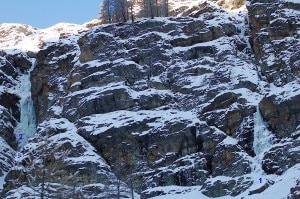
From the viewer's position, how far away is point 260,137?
195ft

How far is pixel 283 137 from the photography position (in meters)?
57.9

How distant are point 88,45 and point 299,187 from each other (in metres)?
44.4

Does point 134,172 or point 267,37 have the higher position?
point 267,37

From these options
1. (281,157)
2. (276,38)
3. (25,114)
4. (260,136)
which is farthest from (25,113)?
(281,157)

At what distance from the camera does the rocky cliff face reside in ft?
187

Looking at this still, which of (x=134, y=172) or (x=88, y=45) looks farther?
(x=88, y=45)

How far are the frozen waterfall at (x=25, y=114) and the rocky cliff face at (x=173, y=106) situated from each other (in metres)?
0.81

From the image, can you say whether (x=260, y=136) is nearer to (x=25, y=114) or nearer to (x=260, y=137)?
(x=260, y=137)

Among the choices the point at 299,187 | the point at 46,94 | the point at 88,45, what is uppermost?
the point at 88,45

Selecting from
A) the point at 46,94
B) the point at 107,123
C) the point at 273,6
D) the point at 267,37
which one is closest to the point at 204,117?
the point at 107,123

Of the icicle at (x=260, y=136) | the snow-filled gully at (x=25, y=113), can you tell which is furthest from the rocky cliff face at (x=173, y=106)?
the snow-filled gully at (x=25, y=113)

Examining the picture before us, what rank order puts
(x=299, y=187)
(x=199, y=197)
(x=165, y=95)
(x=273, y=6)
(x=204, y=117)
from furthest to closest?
(x=273, y=6) < (x=165, y=95) < (x=204, y=117) < (x=199, y=197) < (x=299, y=187)

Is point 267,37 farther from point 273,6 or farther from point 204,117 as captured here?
point 204,117

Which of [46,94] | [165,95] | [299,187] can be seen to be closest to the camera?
[299,187]
